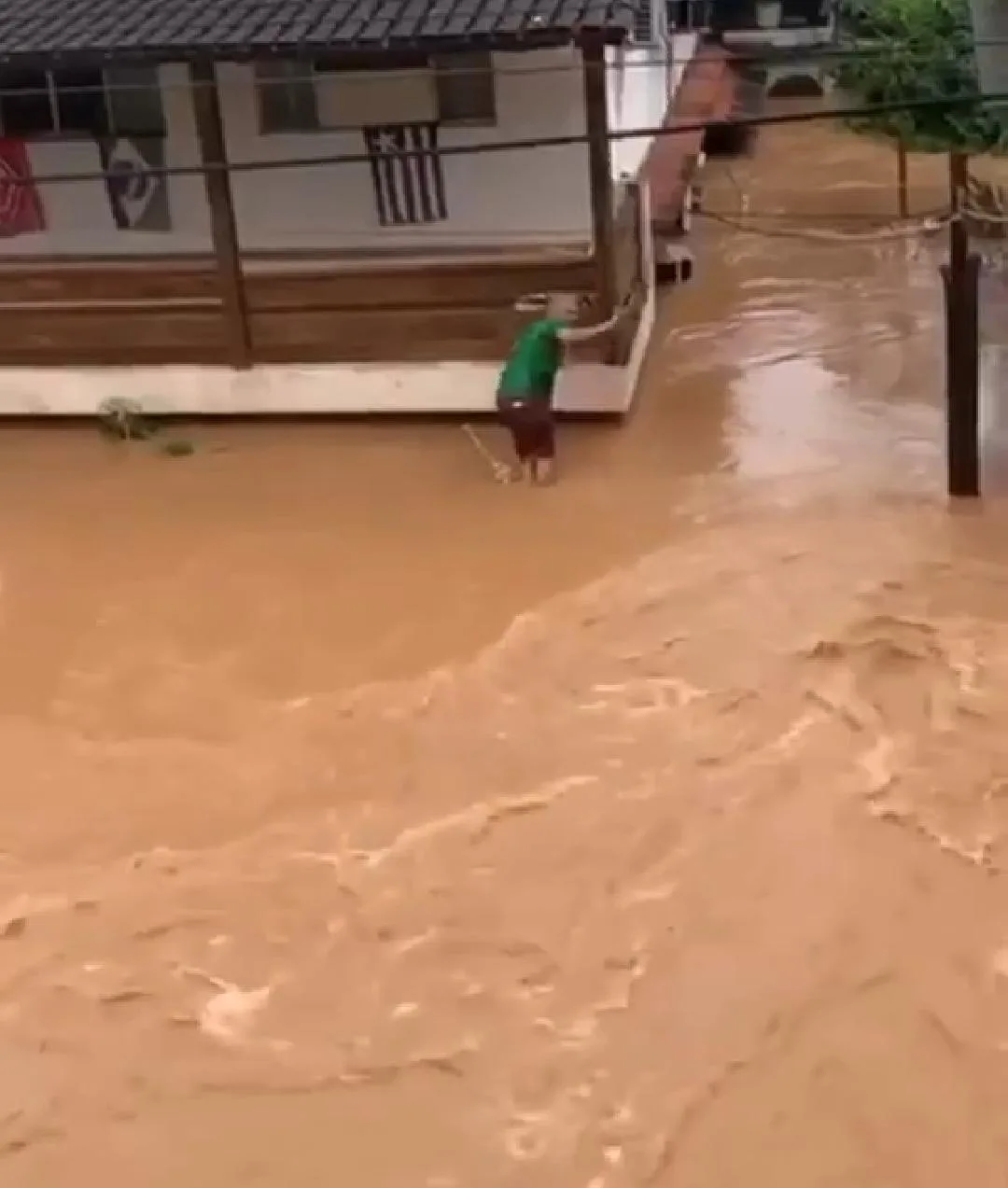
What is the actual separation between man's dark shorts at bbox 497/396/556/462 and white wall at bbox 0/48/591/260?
145 centimetres

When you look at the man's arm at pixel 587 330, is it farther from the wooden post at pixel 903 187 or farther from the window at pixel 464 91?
the wooden post at pixel 903 187

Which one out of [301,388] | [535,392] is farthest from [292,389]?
[535,392]

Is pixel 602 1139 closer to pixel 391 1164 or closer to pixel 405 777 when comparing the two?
pixel 391 1164

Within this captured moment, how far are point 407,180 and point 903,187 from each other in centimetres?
468

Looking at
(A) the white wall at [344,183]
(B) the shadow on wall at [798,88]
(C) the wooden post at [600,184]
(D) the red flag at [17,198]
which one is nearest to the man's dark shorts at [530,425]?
(C) the wooden post at [600,184]

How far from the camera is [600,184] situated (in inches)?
392

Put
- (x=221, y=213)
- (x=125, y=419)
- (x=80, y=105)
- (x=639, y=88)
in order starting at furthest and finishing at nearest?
(x=639, y=88) → (x=80, y=105) → (x=125, y=419) → (x=221, y=213)

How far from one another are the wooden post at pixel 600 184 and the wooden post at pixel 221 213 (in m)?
2.06

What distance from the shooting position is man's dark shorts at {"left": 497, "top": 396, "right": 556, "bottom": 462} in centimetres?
970

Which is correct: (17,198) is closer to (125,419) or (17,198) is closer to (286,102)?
(125,419)

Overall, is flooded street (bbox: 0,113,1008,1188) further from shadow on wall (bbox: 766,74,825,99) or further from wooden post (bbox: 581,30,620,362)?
shadow on wall (bbox: 766,74,825,99)

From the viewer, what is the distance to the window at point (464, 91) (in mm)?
10398

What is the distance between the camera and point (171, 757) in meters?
7.88

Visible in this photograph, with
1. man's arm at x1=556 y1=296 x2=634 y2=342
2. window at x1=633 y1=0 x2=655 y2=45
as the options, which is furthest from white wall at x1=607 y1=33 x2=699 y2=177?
man's arm at x1=556 y1=296 x2=634 y2=342
